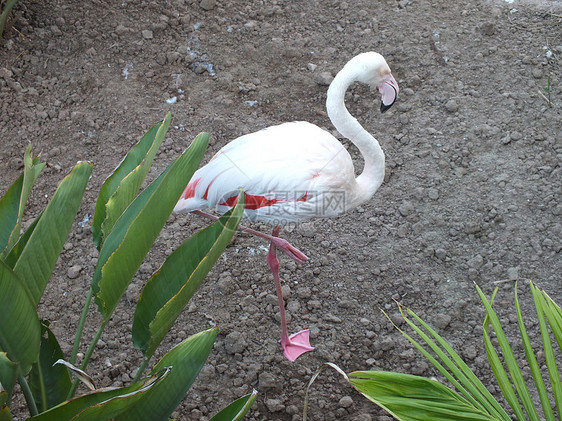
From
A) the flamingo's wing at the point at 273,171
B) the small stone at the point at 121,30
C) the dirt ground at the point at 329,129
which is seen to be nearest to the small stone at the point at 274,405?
the dirt ground at the point at 329,129

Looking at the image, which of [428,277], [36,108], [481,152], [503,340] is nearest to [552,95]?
[481,152]

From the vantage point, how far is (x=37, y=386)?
182 cm

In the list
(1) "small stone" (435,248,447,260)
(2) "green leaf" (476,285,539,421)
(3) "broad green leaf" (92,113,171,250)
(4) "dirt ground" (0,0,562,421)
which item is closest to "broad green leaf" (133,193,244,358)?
(3) "broad green leaf" (92,113,171,250)

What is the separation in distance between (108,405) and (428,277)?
2142 millimetres

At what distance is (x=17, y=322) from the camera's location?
1.40 m

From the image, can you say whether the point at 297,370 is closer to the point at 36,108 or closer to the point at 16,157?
the point at 16,157

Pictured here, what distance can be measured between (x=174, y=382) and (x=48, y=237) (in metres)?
0.52

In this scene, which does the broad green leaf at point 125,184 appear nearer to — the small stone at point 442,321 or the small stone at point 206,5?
the small stone at point 442,321

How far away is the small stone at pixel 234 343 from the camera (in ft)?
9.32

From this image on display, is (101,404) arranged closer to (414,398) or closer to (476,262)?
(414,398)

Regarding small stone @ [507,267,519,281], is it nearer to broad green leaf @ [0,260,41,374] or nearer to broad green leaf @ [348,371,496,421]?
broad green leaf @ [348,371,496,421]

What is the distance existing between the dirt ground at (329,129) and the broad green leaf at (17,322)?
1.30 metres

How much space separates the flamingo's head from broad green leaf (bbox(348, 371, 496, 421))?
152 centimetres

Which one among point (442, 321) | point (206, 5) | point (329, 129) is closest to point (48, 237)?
point (442, 321)
